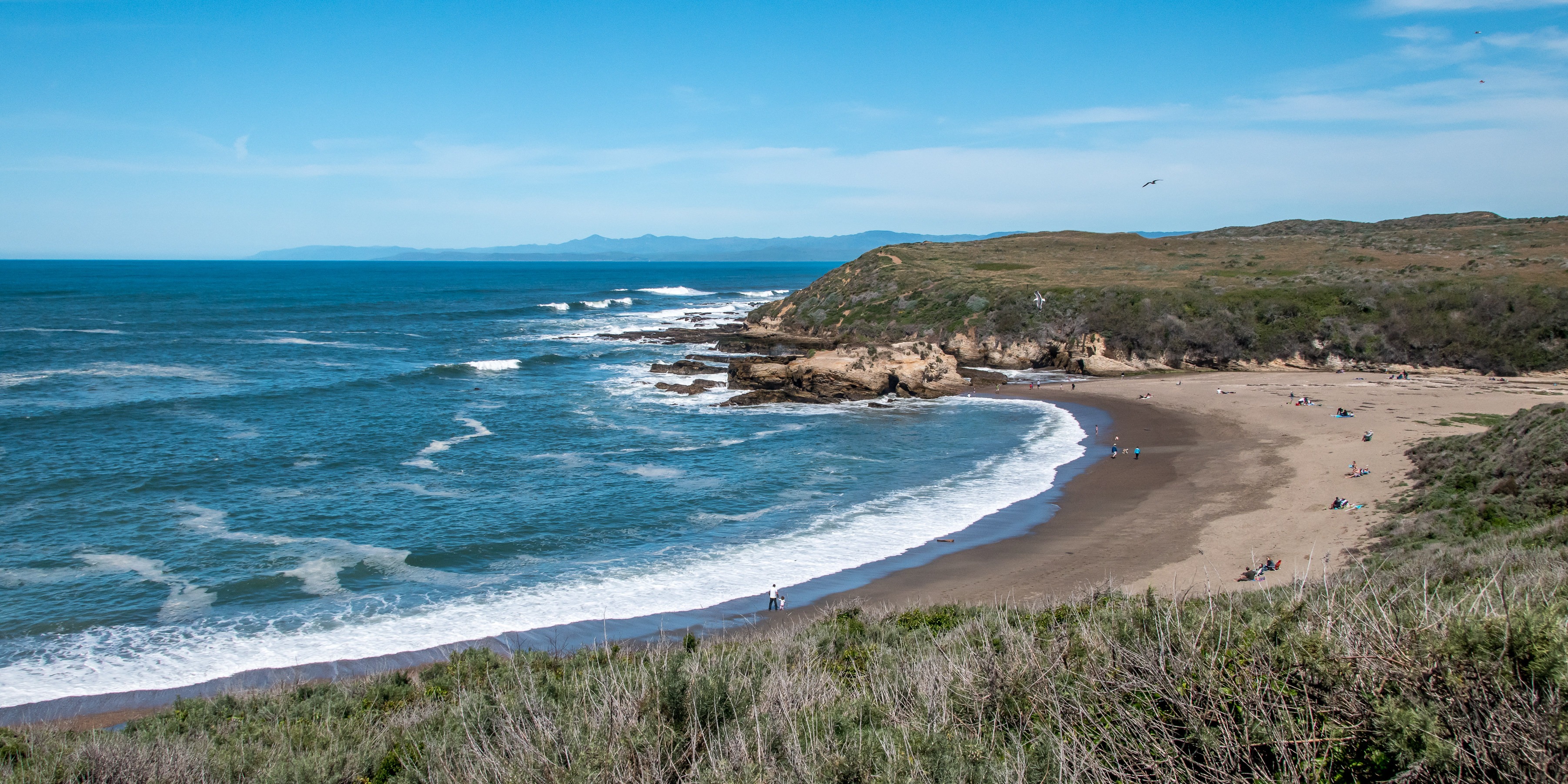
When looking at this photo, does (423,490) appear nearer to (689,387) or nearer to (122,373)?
(689,387)

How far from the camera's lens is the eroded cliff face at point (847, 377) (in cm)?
4056

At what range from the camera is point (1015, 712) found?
6.05 metres

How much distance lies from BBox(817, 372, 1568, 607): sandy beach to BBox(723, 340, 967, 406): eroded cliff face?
481 cm

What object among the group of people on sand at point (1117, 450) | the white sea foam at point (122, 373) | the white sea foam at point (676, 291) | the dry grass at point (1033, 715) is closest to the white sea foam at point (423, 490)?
the dry grass at point (1033, 715)

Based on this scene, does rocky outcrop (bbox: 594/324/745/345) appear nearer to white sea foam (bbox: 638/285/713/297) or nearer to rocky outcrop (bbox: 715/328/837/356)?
rocky outcrop (bbox: 715/328/837/356)

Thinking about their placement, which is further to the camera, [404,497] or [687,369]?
[687,369]

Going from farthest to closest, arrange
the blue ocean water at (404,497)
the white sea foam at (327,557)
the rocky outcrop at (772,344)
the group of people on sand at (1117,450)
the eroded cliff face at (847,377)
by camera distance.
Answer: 1. the rocky outcrop at (772,344)
2. the eroded cliff face at (847,377)
3. the group of people on sand at (1117,450)
4. the white sea foam at (327,557)
5. the blue ocean water at (404,497)

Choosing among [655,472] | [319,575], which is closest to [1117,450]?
[655,472]

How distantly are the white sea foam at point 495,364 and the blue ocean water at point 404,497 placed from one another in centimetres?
27

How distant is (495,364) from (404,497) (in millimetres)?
27901

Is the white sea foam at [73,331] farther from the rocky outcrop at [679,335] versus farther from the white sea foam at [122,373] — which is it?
the rocky outcrop at [679,335]

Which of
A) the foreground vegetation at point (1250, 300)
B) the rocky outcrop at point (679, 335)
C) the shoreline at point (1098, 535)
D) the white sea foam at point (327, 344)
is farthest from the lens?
the rocky outcrop at point (679, 335)

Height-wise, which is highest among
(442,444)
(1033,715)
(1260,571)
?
(1033,715)

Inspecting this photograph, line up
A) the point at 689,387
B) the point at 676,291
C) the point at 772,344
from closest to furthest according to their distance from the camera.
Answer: the point at 689,387 < the point at 772,344 < the point at 676,291
